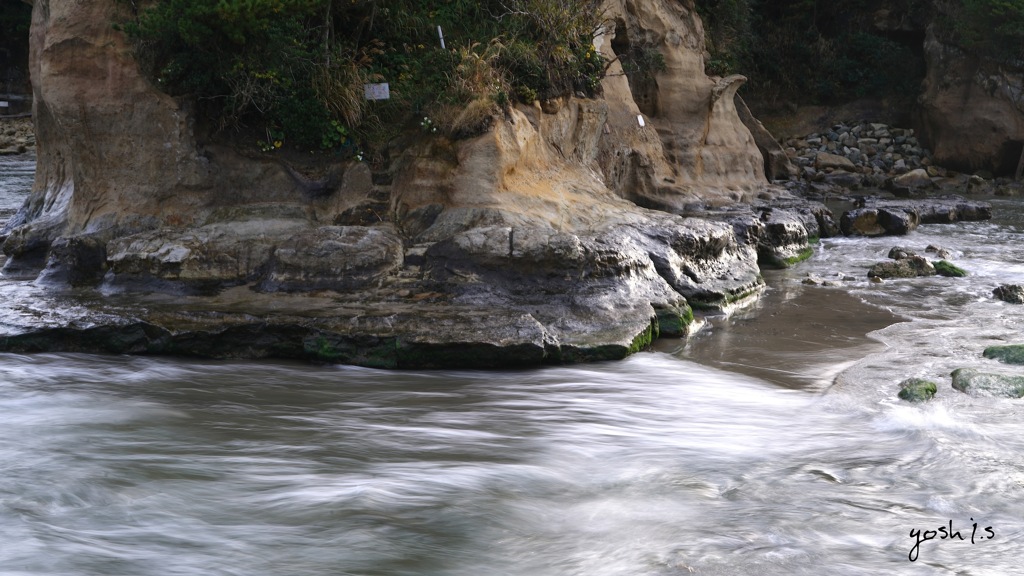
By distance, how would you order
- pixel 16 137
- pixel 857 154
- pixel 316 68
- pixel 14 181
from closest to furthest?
1. pixel 316 68
2. pixel 14 181
3. pixel 857 154
4. pixel 16 137

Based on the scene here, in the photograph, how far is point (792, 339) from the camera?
27.4 feet

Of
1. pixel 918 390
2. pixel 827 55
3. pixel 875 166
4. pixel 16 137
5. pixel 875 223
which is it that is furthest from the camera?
pixel 827 55

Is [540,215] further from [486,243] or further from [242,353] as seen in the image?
[242,353]

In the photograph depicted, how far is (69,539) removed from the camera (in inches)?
Result: 168

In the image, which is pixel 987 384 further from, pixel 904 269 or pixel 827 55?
pixel 827 55

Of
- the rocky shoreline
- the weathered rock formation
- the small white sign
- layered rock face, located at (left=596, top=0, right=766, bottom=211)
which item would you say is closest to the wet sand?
the small white sign

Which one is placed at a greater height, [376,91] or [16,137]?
[16,137]

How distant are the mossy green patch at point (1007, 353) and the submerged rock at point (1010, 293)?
2.83 m

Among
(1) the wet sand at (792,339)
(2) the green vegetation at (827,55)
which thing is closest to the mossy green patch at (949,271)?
(1) the wet sand at (792,339)

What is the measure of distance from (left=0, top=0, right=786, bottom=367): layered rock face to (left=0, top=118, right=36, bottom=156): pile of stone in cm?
1728

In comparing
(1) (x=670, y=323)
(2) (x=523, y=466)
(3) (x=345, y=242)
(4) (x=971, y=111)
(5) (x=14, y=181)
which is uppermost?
(4) (x=971, y=111)

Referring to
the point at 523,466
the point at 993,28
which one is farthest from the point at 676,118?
the point at 523,466

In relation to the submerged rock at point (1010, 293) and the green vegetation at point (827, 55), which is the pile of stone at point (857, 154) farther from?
the submerged rock at point (1010, 293)

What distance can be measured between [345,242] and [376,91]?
2135 mm
